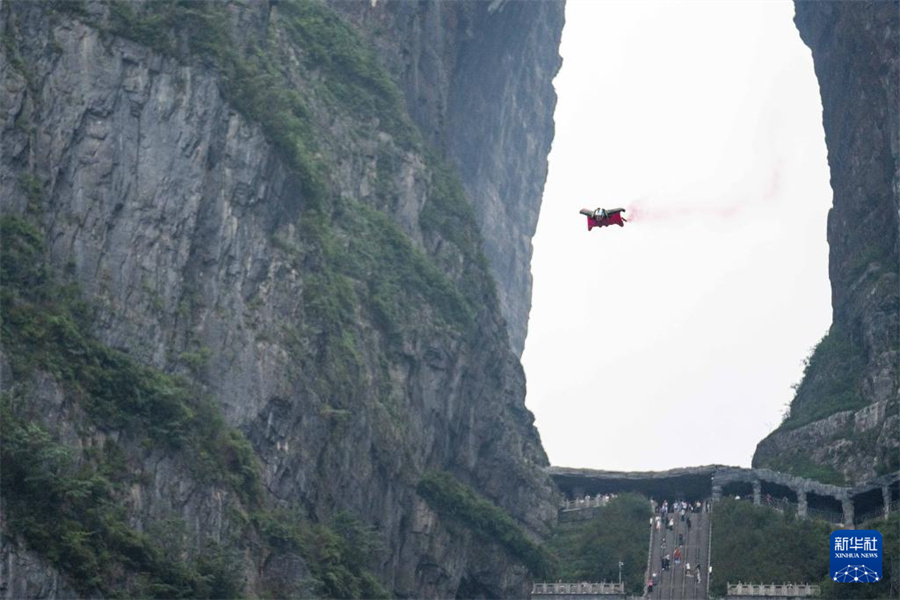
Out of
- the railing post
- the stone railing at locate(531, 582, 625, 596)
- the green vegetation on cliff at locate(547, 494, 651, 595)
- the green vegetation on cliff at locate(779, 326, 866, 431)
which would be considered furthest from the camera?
the green vegetation on cliff at locate(779, 326, 866, 431)

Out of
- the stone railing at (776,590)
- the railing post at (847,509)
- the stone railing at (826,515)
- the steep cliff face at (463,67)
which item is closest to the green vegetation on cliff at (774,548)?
the stone railing at (776,590)

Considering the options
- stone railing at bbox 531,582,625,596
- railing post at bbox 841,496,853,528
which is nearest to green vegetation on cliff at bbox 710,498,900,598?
railing post at bbox 841,496,853,528

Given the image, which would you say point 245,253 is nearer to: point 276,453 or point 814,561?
point 276,453

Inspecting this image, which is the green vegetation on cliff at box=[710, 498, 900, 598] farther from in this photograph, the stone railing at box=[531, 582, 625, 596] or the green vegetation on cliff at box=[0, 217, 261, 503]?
the green vegetation on cliff at box=[0, 217, 261, 503]

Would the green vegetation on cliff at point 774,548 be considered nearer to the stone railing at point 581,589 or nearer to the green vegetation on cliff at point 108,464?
the stone railing at point 581,589

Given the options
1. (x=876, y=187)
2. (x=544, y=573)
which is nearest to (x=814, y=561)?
(x=544, y=573)
